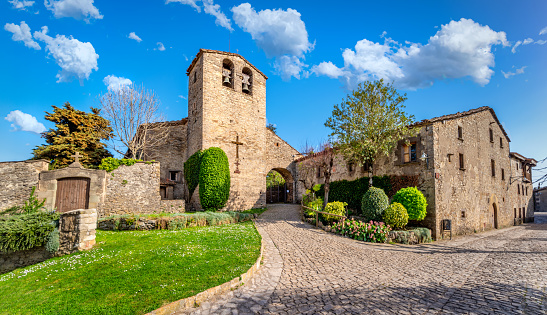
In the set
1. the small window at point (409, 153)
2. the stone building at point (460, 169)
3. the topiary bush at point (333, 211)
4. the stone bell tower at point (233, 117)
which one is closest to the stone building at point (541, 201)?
the stone building at point (460, 169)

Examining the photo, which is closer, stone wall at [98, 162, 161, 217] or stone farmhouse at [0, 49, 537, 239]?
stone farmhouse at [0, 49, 537, 239]

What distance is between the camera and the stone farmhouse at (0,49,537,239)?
14.2 m

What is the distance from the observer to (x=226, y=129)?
1983 cm

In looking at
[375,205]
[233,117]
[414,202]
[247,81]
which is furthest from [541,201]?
[233,117]

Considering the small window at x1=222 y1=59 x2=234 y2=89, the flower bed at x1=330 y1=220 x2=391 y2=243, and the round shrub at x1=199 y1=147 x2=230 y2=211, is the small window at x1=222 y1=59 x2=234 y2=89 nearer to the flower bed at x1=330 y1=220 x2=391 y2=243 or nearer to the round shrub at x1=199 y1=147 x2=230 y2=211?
the round shrub at x1=199 y1=147 x2=230 y2=211

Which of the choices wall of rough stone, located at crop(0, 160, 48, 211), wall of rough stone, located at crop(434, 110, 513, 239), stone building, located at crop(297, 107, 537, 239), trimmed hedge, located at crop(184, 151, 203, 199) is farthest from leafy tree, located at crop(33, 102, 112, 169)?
wall of rough stone, located at crop(434, 110, 513, 239)

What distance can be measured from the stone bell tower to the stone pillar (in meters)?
10.6

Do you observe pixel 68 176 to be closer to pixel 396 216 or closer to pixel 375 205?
pixel 375 205

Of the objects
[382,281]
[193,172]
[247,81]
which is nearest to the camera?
[382,281]

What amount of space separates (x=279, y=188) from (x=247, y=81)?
12.0 m

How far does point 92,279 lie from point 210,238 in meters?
4.24

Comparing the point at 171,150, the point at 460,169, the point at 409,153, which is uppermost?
the point at 171,150

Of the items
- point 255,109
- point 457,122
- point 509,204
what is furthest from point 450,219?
point 255,109

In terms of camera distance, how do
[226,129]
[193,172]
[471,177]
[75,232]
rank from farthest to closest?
[226,129] → [193,172] → [471,177] → [75,232]
